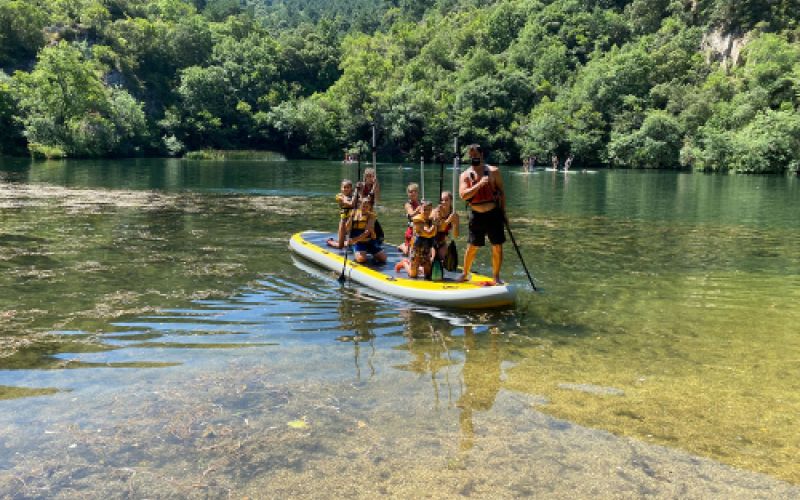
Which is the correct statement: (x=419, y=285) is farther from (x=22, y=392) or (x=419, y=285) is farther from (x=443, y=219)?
(x=22, y=392)

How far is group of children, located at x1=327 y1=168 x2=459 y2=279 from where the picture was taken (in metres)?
9.34

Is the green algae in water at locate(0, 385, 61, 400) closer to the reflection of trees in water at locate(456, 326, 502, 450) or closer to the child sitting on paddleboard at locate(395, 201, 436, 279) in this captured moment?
the reflection of trees in water at locate(456, 326, 502, 450)

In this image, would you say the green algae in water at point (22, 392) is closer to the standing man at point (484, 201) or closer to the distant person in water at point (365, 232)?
the standing man at point (484, 201)

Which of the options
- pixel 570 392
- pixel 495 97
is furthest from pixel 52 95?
pixel 570 392

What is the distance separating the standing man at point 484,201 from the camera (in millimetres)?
8766

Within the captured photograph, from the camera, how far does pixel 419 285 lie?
29.6 ft

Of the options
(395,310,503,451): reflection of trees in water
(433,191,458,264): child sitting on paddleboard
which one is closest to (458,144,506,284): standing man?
(433,191,458,264): child sitting on paddleboard

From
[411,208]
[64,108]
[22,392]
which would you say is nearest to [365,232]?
[411,208]

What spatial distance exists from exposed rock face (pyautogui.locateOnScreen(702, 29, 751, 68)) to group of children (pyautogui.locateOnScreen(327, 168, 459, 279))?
8060 cm

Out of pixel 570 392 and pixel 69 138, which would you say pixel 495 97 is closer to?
pixel 69 138

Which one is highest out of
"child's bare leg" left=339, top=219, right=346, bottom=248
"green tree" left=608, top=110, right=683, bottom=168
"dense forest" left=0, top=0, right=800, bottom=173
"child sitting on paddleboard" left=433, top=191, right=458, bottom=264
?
"dense forest" left=0, top=0, right=800, bottom=173

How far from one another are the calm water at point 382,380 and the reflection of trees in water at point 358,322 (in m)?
0.05

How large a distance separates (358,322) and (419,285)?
135cm

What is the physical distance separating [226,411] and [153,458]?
0.82 meters
